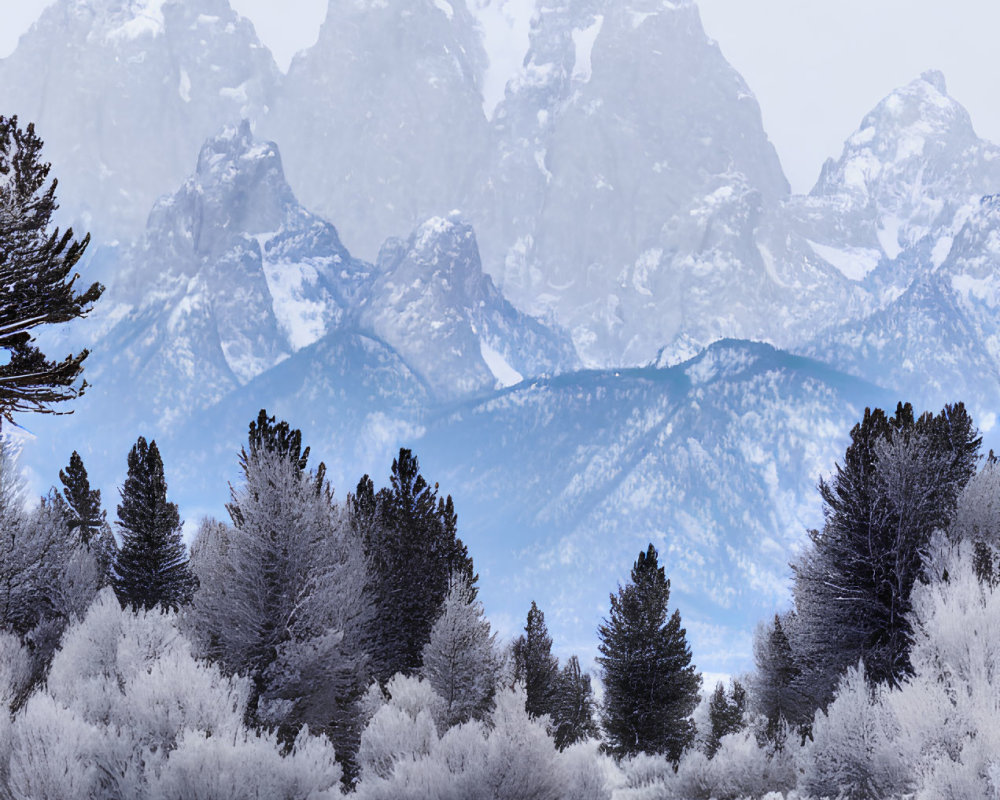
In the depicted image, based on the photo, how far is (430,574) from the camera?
36.5 metres

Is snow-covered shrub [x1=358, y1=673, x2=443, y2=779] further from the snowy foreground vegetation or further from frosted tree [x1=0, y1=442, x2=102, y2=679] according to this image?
frosted tree [x1=0, y1=442, x2=102, y2=679]

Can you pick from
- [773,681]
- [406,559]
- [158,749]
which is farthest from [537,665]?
[158,749]

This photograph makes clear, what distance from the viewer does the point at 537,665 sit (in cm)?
4375

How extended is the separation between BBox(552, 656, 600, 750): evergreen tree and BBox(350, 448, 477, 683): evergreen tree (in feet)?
34.1

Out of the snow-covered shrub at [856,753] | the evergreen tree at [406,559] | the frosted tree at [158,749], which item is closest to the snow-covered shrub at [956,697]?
the snow-covered shrub at [856,753]

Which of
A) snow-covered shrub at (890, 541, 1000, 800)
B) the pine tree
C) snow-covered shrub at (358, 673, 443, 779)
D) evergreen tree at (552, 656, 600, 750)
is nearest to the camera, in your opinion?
snow-covered shrub at (890, 541, 1000, 800)

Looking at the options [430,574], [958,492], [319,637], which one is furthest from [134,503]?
[958,492]

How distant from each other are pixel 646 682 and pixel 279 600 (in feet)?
59.5

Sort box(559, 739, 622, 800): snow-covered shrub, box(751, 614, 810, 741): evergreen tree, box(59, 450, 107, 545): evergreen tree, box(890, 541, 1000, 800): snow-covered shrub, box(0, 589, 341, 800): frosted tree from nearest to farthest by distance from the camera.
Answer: box(0, 589, 341, 800): frosted tree → box(890, 541, 1000, 800): snow-covered shrub → box(559, 739, 622, 800): snow-covered shrub → box(751, 614, 810, 741): evergreen tree → box(59, 450, 107, 545): evergreen tree

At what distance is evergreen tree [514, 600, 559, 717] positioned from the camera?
4234 centimetres

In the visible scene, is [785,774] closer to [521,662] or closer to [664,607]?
[664,607]

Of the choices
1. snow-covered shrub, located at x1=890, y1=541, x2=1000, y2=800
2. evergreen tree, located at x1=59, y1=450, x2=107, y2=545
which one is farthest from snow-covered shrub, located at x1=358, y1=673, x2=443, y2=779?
evergreen tree, located at x1=59, y1=450, x2=107, y2=545

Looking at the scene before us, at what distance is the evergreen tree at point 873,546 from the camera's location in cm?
2873

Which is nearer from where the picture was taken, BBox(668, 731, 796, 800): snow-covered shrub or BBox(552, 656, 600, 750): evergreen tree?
BBox(668, 731, 796, 800): snow-covered shrub
